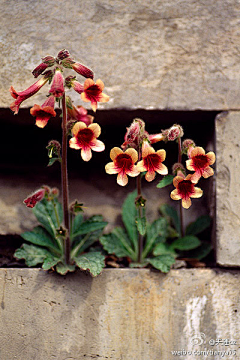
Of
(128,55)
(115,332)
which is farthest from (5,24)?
(115,332)

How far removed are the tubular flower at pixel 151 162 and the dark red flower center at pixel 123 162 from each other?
6 centimetres

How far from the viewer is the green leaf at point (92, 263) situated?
1.92 m

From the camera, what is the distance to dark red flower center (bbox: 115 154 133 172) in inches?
71.5

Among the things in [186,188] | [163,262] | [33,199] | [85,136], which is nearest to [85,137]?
[85,136]

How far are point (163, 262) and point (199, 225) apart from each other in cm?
45

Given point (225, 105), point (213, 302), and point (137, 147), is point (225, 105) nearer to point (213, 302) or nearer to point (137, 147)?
point (137, 147)

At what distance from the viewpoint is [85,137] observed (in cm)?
182

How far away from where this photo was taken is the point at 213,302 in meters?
2.03

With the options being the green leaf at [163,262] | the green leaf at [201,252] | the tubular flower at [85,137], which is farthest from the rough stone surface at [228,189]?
the tubular flower at [85,137]

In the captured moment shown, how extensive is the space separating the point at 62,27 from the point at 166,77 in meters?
0.73

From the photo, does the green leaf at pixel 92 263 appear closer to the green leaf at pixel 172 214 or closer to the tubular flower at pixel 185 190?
the tubular flower at pixel 185 190

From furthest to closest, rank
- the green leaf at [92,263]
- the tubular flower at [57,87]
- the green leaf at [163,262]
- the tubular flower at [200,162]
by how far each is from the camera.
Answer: the green leaf at [163,262]
the green leaf at [92,263]
the tubular flower at [200,162]
the tubular flower at [57,87]

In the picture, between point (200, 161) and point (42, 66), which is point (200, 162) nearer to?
point (200, 161)

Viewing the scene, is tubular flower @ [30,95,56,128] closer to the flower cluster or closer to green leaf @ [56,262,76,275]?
the flower cluster
